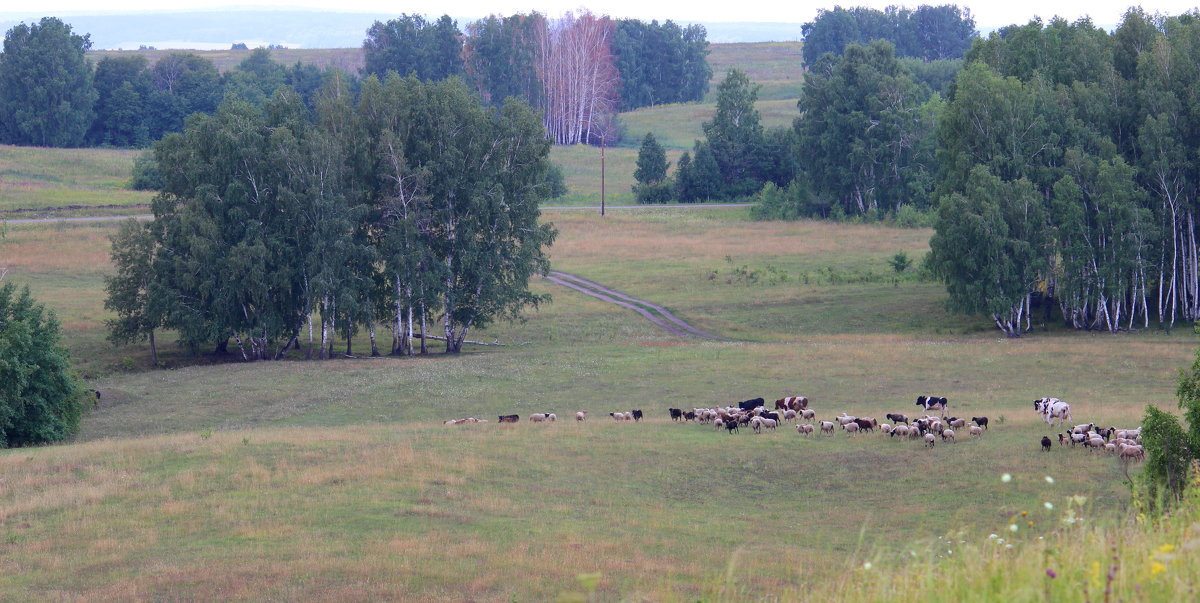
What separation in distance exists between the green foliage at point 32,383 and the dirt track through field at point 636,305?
1481 inches

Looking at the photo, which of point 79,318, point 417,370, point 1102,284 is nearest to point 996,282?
point 1102,284

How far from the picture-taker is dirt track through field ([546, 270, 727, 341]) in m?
71.7

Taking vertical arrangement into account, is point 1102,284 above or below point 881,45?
below

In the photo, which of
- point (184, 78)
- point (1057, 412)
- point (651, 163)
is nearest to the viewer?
point (1057, 412)

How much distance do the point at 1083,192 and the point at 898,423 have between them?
37473mm

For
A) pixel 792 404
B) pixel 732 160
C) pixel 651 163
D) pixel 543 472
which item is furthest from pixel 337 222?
pixel 651 163

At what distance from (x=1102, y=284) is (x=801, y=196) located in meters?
63.3

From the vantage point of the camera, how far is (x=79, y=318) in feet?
233

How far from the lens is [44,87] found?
533 ft

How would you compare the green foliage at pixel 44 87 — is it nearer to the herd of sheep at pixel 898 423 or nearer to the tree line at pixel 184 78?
the tree line at pixel 184 78

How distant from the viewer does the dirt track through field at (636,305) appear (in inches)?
2822

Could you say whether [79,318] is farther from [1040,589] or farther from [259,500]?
[1040,589]

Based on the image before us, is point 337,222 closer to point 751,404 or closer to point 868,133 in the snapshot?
point 751,404

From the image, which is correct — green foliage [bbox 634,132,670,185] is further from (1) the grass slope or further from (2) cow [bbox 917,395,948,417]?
→ (2) cow [bbox 917,395,948,417]
